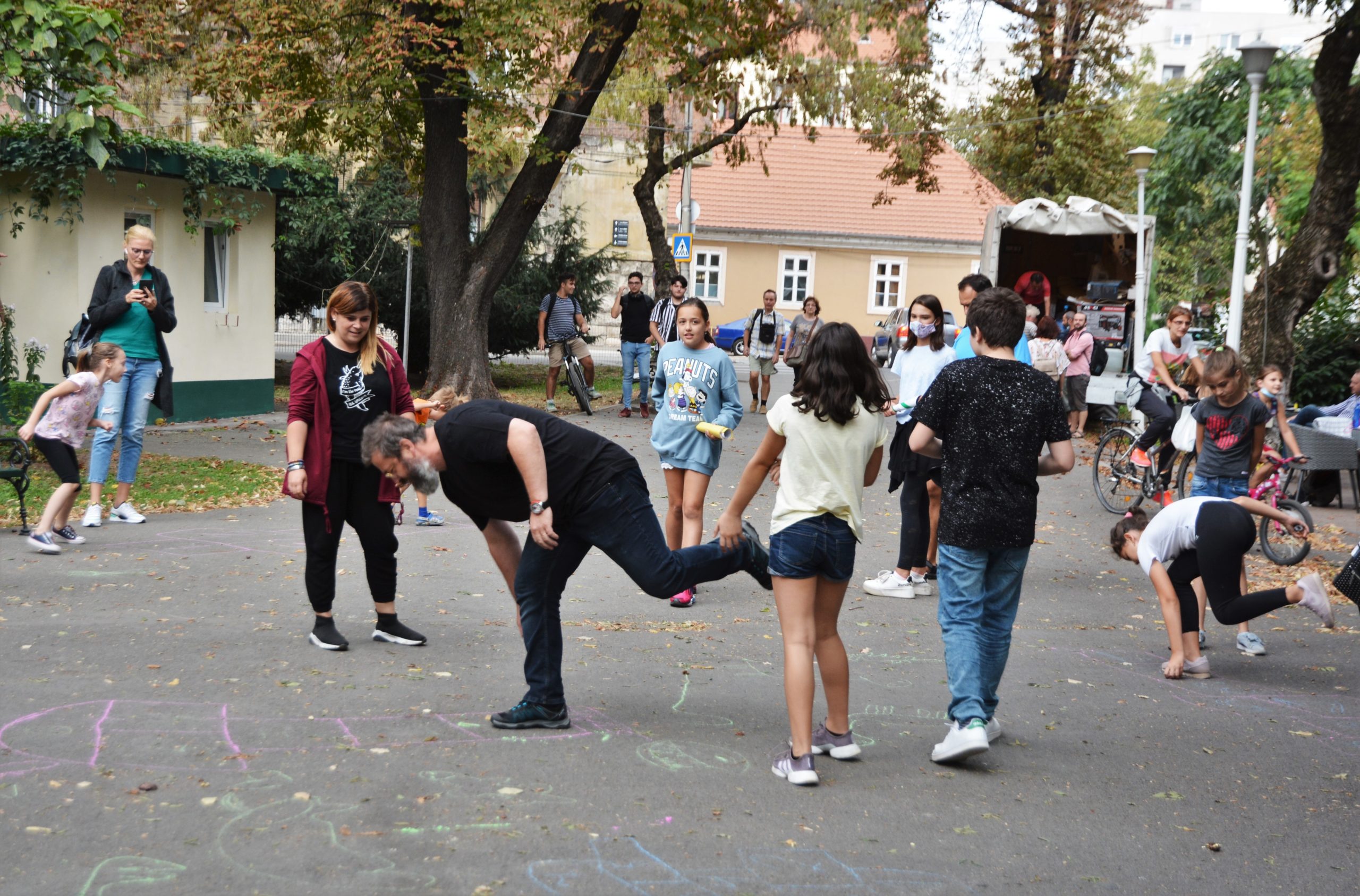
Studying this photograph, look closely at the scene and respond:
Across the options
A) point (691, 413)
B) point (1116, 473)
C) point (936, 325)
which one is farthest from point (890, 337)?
point (691, 413)

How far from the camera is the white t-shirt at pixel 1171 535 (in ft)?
21.2

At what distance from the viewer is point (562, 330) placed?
18281mm

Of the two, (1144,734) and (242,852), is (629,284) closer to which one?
(1144,734)

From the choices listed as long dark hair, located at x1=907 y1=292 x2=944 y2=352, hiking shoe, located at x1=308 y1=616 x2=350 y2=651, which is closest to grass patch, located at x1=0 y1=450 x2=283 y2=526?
hiking shoe, located at x1=308 y1=616 x2=350 y2=651

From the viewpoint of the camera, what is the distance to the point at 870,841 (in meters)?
4.17

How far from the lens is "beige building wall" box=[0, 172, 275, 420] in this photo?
14.8 metres

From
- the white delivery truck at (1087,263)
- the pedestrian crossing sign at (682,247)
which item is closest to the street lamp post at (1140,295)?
the white delivery truck at (1087,263)

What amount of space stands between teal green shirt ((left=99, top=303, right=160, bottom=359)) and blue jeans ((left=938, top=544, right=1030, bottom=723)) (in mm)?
6803

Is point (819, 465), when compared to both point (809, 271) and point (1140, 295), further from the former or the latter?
point (809, 271)

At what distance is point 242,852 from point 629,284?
1490 centimetres

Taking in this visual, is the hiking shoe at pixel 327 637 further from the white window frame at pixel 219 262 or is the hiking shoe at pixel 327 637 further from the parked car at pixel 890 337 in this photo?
the parked car at pixel 890 337

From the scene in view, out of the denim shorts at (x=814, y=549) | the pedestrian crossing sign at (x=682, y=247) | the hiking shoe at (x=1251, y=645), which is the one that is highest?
the pedestrian crossing sign at (x=682, y=247)

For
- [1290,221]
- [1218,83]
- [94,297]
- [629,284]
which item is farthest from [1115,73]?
[94,297]

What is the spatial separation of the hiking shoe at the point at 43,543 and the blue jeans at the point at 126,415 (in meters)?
0.91
